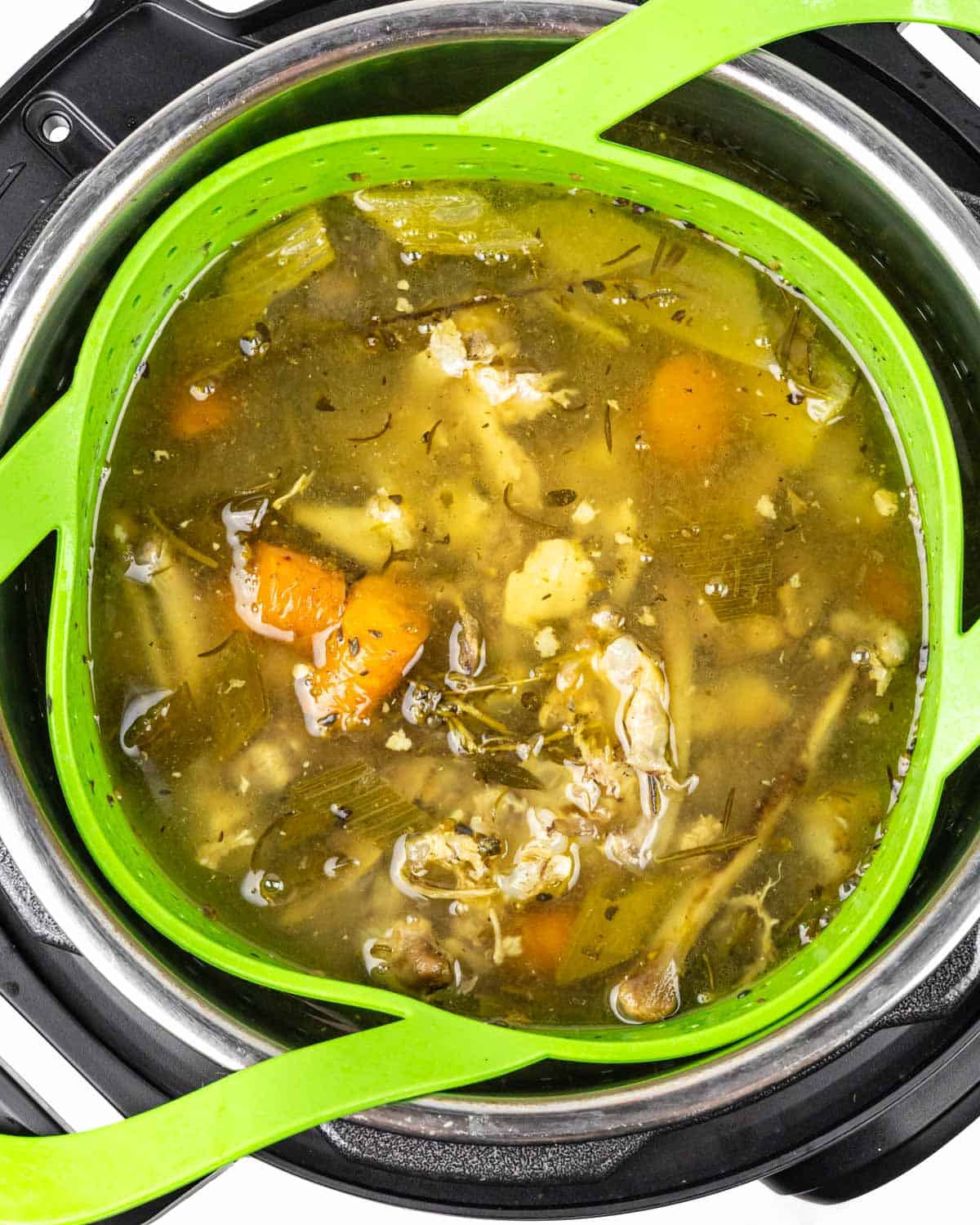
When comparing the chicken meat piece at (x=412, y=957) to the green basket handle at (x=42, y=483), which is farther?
the chicken meat piece at (x=412, y=957)

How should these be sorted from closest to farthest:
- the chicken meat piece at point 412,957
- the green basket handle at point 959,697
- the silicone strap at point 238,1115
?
1. the silicone strap at point 238,1115
2. the green basket handle at point 959,697
3. the chicken meat piece at point 412,957

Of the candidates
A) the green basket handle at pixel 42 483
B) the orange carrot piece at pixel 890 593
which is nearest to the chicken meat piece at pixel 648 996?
the orange carrot piece at pixel 890 593

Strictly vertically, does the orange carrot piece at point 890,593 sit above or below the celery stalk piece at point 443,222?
below

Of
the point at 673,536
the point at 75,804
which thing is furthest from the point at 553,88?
the point at 75,804

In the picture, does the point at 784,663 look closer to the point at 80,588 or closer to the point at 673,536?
the point at 673,536

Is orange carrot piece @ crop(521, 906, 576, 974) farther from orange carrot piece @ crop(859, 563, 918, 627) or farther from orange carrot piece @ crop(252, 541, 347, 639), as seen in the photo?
orange carrot piece @ crop(859, 563, 918, 627)

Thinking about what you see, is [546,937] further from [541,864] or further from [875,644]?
[875,644]

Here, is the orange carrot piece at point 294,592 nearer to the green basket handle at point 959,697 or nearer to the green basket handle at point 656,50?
the green basket handle at point 656,50
